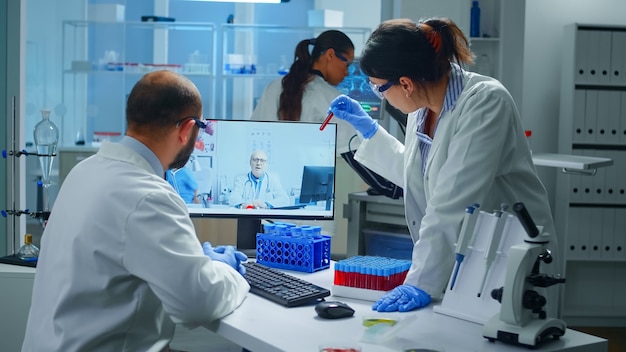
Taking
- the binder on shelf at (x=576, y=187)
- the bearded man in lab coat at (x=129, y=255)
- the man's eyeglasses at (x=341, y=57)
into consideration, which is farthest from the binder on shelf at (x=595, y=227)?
the bearded man in lab coat at (x=129, y=255)

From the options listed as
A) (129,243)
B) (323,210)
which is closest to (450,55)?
(323,210)

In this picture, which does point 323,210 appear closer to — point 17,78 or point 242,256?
point 242,256

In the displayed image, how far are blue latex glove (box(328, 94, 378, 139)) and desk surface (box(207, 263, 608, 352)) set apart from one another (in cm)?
73

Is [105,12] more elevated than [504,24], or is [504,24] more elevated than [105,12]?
[105,12]

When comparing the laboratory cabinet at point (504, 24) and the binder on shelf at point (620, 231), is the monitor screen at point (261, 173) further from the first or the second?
the binder on shelf at point (620, 231)

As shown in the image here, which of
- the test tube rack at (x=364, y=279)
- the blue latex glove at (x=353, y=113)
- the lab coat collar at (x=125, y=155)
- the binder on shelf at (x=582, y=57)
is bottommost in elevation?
the test tube rack at (x=364, y=279)

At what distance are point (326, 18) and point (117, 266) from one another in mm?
4731

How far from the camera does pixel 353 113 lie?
2.41 metres

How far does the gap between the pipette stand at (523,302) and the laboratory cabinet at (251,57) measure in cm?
438

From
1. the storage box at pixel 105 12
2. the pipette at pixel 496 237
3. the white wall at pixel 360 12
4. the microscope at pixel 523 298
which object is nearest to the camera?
the microscope at pixel 523 298

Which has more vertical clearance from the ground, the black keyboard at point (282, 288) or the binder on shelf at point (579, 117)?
the binder on shelf at point (579, 117)

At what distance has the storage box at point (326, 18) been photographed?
6.11m

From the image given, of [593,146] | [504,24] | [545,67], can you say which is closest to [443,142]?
[504,24]

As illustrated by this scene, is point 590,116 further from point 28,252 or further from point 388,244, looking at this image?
point 28,252
